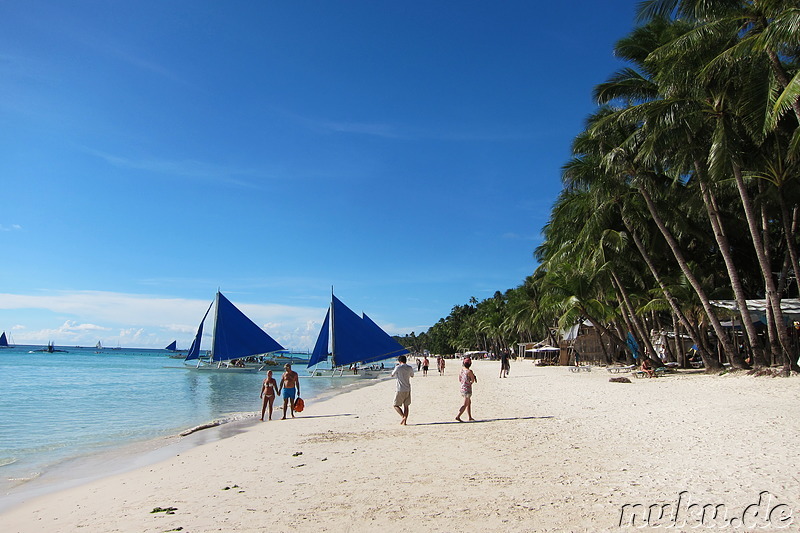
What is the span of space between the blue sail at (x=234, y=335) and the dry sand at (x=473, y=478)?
3351cm

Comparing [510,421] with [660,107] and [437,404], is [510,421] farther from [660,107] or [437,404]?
[660,107]

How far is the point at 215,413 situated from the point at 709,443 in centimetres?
1543

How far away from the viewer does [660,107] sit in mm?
15844

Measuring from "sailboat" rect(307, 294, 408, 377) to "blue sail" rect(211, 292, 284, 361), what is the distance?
11904mm

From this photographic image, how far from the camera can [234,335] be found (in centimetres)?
4269

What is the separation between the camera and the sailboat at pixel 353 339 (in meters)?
32.2

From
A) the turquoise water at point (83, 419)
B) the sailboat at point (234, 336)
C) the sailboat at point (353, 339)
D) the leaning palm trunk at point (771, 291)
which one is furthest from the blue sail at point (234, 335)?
the leaning palm trunk at point (771, 291)

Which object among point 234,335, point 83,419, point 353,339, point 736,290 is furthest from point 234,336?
point 736,290

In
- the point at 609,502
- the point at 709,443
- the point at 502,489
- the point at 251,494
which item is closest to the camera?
the point at 609,502

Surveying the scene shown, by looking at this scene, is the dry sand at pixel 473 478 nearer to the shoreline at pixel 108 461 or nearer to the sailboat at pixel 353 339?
the shoreline at pixel 108 461

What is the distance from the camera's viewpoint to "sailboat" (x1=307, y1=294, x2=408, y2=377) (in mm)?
32250

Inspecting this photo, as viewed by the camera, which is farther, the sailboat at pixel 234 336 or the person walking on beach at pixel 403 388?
the sailboat at pixel 234 336

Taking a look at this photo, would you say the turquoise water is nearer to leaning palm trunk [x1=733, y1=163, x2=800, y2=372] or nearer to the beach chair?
the beach chair

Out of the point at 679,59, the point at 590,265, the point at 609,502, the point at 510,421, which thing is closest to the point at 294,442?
the point at 510,421
